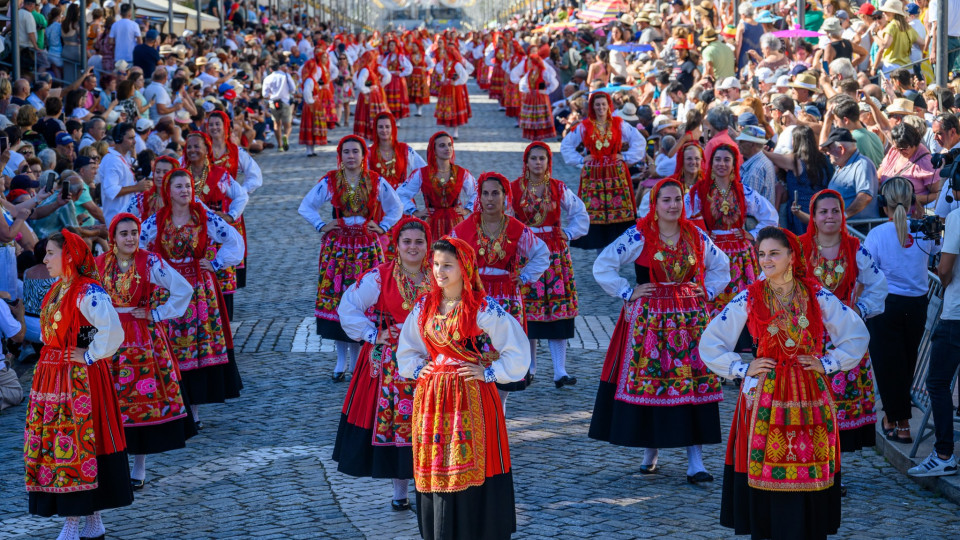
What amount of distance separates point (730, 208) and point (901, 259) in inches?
74.0

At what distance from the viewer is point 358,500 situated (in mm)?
7465

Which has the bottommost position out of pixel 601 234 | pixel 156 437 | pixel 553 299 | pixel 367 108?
pixel 156 437

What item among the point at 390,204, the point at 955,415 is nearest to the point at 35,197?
the point at 390,204

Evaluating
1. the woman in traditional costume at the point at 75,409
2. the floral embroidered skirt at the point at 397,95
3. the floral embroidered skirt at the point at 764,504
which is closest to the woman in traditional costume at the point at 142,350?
the woman in traditional costume at the point at 75,409

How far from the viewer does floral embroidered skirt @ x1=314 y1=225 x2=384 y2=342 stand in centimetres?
1011

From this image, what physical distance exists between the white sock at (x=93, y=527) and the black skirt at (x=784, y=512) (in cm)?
308

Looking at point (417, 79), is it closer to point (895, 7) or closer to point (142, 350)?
point (895, 7)

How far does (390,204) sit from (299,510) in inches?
135

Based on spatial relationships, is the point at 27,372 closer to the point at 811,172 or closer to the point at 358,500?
the point at 358,500

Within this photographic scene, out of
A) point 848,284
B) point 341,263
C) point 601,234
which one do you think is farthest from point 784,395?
point 601,234

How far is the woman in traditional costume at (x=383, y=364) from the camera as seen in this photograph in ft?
22.6

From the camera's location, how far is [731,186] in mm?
9523

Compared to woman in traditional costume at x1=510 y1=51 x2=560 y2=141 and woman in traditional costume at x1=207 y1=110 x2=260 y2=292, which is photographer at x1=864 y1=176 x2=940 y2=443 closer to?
woman in traditional costume at x1=207 y1=110 x2=260 y2=292

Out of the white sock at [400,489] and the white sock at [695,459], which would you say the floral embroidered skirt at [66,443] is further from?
the white sock at [695,459]
